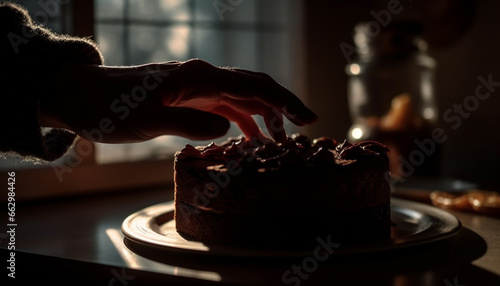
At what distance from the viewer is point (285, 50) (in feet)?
7.27

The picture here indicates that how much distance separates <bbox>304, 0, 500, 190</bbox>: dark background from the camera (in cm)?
195

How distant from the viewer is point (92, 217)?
4.12ft

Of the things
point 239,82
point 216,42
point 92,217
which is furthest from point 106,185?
point 239,82

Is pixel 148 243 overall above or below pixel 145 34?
below

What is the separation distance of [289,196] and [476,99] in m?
1.35

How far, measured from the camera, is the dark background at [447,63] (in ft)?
6.39

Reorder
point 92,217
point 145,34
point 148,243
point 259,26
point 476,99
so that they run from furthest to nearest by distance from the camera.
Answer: point 259,26 → point 476,99 → point 145,34 → point 92,217 → point 148,243

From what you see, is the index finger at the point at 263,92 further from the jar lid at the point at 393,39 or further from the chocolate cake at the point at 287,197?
the jar lid at the point at 393,39

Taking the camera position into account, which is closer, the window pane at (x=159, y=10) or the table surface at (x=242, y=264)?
the table surface at (x=242, y=264)

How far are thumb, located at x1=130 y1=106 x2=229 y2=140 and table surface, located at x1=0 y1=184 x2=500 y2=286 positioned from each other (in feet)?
0.61

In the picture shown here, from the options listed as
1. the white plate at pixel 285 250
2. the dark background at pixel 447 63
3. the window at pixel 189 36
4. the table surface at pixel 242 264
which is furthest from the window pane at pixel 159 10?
the table surface at pixel 242 264

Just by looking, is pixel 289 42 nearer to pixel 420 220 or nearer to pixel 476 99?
pixel 476 99

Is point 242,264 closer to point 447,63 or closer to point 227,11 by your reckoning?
point 227,11

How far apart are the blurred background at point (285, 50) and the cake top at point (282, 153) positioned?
27.3 inches
